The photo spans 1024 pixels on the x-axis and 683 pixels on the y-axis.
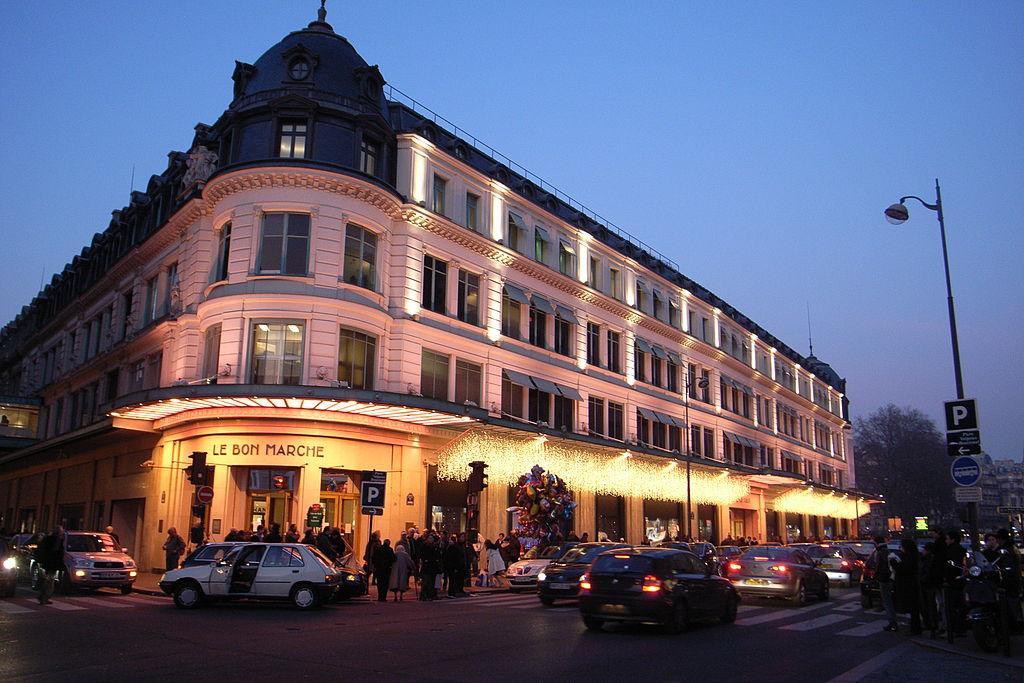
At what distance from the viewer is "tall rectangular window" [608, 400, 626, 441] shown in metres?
43.6

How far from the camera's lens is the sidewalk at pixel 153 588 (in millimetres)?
23375

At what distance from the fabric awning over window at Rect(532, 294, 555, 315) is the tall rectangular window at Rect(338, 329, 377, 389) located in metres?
10.3

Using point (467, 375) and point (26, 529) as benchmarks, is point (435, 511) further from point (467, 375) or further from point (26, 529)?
point (26, 529)

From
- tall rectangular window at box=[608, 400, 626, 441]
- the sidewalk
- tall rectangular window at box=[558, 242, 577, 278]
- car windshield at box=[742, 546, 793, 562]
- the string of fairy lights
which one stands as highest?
tall rectangular window at box=[558, 242, 577, 278]

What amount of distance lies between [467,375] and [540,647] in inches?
848

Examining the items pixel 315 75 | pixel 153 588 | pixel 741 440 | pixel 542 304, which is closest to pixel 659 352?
pixel 542 304

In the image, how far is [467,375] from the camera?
33.9 meters

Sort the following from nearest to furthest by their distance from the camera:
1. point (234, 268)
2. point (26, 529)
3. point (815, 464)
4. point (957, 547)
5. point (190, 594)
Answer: point (957, 547) → point (190, 594) → point (234, 268) → point (26, 529) → point (815, 464)

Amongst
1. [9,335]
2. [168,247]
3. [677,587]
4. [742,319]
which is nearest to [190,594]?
[677,587]

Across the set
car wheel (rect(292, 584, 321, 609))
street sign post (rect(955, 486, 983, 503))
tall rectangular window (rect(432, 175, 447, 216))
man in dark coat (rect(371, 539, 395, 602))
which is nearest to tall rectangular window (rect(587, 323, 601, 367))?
tall rectangular window (rect(432, 175, 447, 216))

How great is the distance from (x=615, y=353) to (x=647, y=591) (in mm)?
30790

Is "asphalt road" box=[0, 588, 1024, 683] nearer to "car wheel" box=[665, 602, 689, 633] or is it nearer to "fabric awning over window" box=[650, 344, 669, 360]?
"car wheel" box=[665, 602, 689, 633]

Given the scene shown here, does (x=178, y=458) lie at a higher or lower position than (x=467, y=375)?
lower

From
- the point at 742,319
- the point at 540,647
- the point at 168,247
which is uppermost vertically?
the point at 742,319
